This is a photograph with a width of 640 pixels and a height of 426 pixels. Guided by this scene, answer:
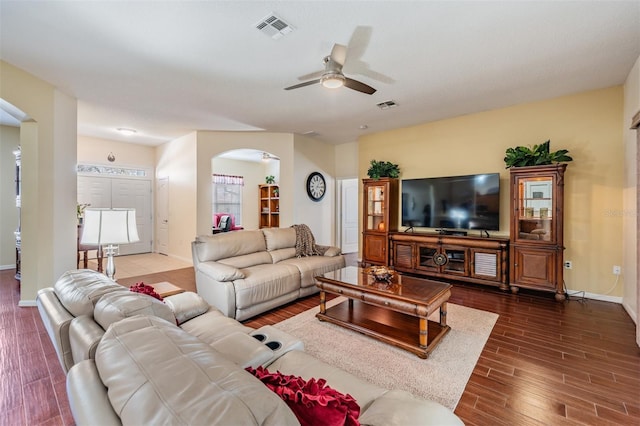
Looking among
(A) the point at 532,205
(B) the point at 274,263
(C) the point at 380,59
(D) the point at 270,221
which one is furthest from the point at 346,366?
(D) the point at 270,221

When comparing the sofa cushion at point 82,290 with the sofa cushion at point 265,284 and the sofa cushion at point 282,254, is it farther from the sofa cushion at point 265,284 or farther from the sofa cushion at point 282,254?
the sofa cushion at point 282,254

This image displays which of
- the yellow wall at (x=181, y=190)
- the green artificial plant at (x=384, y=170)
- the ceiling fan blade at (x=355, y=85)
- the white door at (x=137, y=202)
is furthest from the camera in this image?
the white door at (x=137, y=202)

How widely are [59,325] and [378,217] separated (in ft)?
16.4

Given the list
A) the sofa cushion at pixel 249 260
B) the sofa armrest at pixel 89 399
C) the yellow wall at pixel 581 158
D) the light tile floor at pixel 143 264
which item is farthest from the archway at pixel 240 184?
the sofa armrest at pixel 89 399

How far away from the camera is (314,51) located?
282 cm

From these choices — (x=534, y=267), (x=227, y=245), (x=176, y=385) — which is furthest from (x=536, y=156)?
(x=176, y=385)

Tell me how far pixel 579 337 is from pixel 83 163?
29.1 ft

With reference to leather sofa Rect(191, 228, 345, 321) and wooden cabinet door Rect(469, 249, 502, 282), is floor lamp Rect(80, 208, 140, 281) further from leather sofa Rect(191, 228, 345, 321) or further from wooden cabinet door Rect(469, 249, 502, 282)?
wooden cabinet door Rect(469, 249, 502, 282)

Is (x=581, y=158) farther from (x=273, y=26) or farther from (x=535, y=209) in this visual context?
(x=273, y=26)

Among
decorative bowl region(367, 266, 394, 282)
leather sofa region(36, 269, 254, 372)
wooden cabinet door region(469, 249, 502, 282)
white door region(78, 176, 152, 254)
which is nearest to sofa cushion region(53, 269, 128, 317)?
leather sofa region(36, 269, 254, 372)

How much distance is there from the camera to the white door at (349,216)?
24.3 ft

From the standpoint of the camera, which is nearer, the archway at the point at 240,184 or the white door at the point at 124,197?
the white door at the point at 124,197

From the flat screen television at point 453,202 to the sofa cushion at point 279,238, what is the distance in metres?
2.23

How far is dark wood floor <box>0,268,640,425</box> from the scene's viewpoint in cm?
177
